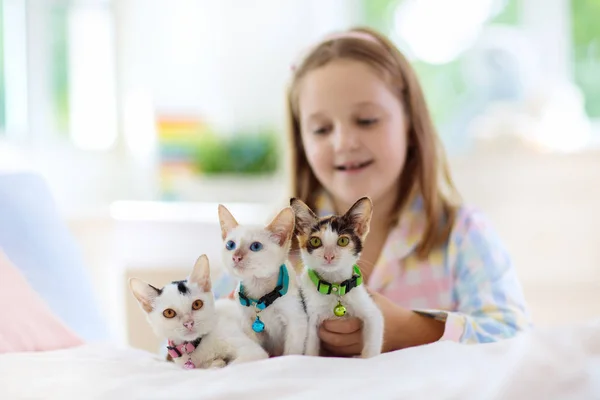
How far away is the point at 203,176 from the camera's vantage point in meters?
2.95

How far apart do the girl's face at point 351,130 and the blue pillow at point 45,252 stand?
413 millimetres

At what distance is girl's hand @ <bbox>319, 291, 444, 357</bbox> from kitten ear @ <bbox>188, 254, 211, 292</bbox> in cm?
12

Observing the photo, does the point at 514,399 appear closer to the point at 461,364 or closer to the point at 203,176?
the point at 461,364

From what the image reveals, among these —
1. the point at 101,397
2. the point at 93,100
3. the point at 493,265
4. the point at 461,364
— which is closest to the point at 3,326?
the point at 101,397

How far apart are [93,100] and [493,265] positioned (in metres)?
2.34

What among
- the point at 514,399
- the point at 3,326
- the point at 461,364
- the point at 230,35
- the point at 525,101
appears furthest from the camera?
the point at 230,35

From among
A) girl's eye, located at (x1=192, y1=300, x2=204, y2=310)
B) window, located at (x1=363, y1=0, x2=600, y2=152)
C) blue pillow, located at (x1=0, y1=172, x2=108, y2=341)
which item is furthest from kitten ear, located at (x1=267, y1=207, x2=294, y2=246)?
window, located at (x1=363, y1=0, x2=600, y2=152)

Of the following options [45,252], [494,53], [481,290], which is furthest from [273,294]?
[494,53]

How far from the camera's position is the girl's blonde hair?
1.04m

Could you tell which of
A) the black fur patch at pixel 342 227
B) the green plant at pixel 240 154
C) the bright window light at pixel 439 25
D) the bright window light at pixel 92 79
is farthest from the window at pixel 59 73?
the black fur patch at pixel 342 227

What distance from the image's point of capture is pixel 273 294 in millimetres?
636

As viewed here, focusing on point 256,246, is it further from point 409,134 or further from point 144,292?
point 409,134

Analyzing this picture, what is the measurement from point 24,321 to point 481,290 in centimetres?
61

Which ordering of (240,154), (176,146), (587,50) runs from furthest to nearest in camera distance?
(176,146) < (240,154) < (587,50)
